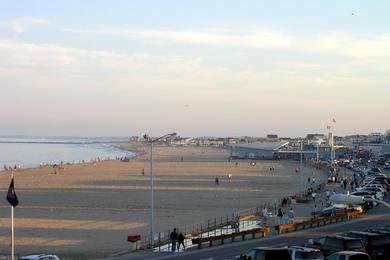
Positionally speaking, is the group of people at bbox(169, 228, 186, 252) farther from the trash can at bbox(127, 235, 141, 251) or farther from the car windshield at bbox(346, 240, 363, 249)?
the car windshield at bbox(346, 240, 363, 249)

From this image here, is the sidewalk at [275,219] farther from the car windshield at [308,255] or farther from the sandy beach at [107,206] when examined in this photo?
the car windshield at [308,255]

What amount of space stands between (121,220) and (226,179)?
40.2 m

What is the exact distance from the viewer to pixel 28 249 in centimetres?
2953

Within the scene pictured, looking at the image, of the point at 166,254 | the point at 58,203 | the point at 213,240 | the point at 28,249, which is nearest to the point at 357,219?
the point at 213,240

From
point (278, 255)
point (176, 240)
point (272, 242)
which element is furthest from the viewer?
point (272, 242)

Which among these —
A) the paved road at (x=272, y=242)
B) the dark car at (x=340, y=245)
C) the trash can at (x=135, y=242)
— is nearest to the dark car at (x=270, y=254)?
the dark car at (x=340, y=245)

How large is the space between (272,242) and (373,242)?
627cm

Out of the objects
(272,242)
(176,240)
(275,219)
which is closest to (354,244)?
(272,242)

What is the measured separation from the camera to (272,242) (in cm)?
2877

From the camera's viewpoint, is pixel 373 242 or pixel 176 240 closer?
pixel 373 242

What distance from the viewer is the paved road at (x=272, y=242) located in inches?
1032

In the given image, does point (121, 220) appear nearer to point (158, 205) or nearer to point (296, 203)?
point (158, 205)

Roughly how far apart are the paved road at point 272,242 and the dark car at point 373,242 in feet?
15.6

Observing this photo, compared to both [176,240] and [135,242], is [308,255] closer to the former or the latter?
[176,240]
